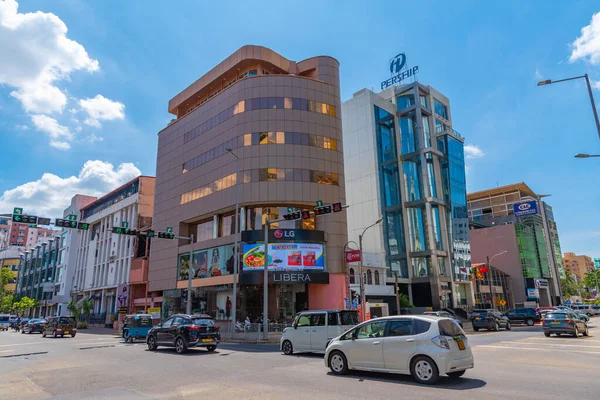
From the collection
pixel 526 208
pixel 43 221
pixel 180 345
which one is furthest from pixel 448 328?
pixel 526 208

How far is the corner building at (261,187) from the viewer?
1422 inches

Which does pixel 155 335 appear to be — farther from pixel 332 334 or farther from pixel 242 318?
pixel 242 318

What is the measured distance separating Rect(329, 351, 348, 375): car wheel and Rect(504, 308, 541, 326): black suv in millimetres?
35769

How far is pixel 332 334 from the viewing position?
15641 millimetres

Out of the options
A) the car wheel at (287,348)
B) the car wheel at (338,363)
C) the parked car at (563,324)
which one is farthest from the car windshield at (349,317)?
the parked car at (563,324)

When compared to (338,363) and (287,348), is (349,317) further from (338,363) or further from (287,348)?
(338,363)

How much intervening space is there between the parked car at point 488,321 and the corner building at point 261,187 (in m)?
11.5

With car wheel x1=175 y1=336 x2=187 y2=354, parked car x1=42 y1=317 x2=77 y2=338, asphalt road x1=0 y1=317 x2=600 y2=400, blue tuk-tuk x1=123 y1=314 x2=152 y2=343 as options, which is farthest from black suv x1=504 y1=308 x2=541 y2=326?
parked car x1=42 y1=317 x2=77 y2=338

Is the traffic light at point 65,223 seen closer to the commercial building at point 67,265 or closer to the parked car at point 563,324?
the parked car at point 563,324

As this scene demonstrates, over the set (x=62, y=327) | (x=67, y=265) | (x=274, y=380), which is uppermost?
(x=67, y=265)

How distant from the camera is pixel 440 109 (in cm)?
7231

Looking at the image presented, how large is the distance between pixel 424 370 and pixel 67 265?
81365 mm

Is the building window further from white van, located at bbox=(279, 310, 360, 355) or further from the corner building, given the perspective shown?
white van, located at bbox=(279, 310, 360, 355)

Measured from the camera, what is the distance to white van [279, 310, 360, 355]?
51.8 ft
